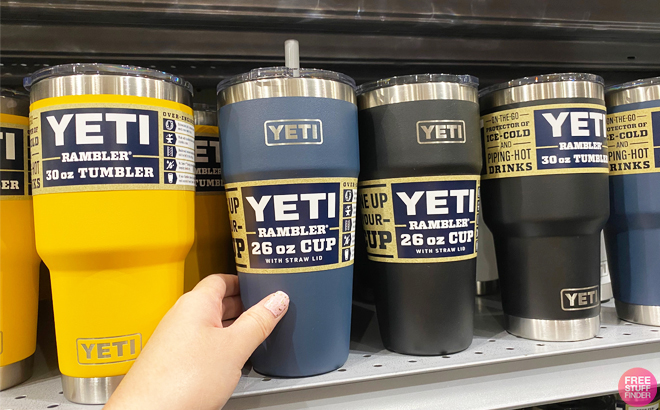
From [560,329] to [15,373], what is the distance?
771 mm

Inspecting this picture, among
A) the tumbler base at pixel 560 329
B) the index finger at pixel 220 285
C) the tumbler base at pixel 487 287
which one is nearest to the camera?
the index finger at pixel 220 285

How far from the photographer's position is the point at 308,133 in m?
0.56

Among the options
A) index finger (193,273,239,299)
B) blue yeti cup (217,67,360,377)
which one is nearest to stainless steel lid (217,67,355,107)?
blue yeti cup (217,67,360,377)

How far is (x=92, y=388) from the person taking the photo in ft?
1.72

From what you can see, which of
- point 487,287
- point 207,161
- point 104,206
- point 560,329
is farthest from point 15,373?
point 487,287

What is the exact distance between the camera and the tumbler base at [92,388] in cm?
52

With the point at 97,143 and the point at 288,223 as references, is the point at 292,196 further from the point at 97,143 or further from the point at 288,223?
the point at 97,143

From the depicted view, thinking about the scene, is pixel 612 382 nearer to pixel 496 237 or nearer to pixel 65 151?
pixel 496 237

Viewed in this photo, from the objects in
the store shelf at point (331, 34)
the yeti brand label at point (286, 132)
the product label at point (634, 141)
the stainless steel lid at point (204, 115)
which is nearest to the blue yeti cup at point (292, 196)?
the yeti brand label at point (286, 132)

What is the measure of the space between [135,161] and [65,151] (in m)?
0.07

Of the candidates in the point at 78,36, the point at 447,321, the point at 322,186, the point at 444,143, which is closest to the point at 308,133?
the point at 322,186

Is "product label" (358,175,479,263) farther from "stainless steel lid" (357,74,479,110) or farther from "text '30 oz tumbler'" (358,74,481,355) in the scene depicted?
"stainless steel lid" (357,74,479,110)

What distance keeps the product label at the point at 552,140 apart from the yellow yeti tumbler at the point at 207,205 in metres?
0.45

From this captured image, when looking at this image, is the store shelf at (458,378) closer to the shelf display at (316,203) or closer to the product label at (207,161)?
the shelf display at (316,203)
